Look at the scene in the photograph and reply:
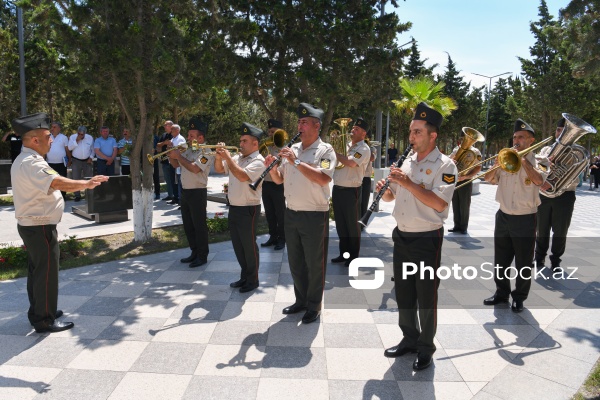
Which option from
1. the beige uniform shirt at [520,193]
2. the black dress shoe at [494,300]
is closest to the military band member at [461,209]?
the black dress shoe at [494,300]

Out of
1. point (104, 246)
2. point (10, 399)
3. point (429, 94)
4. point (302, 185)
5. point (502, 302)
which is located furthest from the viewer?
point (429, 94)

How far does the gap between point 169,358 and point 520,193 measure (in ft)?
13.5

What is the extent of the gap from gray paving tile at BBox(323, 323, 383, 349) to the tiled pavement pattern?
0.01 metres

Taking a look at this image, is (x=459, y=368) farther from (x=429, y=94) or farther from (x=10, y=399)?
(x=429, y=94)

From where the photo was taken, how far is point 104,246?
26.6ft

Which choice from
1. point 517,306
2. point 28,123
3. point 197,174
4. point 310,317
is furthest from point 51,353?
point 517,306

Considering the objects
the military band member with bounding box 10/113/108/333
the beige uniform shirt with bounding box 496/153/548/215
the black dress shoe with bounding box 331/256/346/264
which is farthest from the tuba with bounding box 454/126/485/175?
the military band member with bounding box 10/113/108/333

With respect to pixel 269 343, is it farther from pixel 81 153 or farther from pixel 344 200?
pixel 81 153

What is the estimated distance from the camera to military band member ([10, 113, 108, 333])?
4.31 m

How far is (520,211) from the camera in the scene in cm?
523

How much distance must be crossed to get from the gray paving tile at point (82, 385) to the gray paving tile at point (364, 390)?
1.76 m

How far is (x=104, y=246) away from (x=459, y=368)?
20.9 ft

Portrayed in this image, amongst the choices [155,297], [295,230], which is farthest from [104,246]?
[295,230]

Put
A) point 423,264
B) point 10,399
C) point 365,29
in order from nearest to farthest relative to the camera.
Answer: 1. point 10,399
2. point 423,264
3. point 365,29
